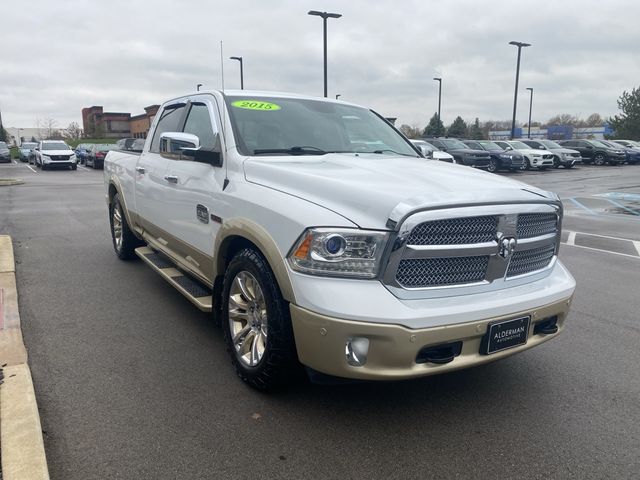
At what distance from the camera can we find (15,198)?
14969mm

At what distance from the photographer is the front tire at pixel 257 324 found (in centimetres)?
308

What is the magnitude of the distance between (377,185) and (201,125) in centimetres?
215

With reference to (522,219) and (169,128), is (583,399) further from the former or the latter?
(169,128)

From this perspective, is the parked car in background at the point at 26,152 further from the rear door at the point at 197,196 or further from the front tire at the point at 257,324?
the front tire at the point at 257,324

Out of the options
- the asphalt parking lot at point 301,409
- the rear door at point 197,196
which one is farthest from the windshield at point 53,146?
the rear door at point 197,196

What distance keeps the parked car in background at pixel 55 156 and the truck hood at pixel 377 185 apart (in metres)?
30.2

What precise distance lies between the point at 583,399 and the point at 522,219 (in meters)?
1.27

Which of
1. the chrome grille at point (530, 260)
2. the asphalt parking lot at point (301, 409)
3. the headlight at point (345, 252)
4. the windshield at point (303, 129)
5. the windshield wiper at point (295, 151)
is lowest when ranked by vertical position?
the asphalt parking lot at point (301, 409)

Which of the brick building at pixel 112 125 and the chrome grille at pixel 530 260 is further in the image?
the brick building at pixel 112 125

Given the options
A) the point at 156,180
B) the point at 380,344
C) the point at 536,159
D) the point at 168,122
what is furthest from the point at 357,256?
the point at 536,159

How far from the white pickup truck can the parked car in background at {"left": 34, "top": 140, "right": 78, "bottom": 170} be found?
2945 cm

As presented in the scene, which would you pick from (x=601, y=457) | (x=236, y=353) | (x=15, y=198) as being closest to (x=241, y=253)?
(x=236, y=353)

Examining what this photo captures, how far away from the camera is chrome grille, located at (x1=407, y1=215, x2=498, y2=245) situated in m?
2.83

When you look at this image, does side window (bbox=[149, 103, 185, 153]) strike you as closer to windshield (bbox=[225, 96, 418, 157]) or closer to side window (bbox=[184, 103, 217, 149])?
side window (bbox=[184, 103, 217, 149])
